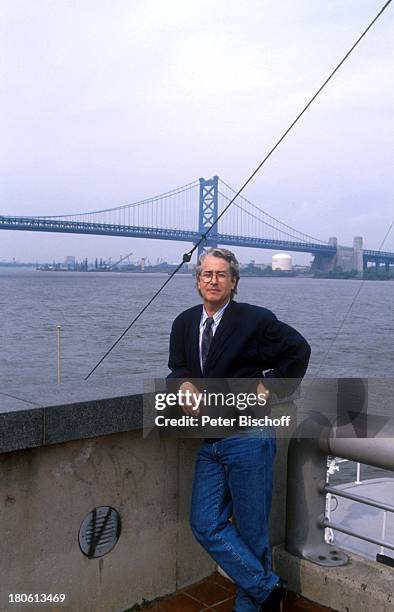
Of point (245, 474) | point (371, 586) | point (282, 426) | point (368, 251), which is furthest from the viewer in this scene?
→ point (368, 251)

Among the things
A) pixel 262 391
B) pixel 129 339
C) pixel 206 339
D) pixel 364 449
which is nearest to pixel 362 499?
pixel 364 449

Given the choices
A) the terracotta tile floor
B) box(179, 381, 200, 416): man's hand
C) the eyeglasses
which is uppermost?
the eyeglasses

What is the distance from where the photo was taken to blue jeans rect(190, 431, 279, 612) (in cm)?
285

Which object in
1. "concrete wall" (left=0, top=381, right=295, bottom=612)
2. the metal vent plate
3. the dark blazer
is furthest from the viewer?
the metal vent plate

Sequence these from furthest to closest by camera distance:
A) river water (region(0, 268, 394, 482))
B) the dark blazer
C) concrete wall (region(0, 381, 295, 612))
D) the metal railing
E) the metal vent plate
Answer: river water (region(0, 268, 394, 482)) < the metal railing < the metal vent plate < the dark blazer < concrete wall (region(0, 381, 295, 612))

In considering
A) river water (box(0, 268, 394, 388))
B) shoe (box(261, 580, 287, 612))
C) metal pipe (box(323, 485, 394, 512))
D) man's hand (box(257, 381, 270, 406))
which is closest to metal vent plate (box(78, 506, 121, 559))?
shoe (box(261, 580, 287, 612))

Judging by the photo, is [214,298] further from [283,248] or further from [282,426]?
[283,248]

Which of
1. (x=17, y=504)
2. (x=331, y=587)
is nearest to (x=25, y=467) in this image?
(x=17, y=504)

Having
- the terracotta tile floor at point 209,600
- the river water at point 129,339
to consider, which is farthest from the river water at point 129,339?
the terracotta tile floor at point 209,600

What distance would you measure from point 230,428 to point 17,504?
825mm

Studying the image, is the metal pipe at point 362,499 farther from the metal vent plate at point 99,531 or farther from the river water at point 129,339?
the river water at point 129,339

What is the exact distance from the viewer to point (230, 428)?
2.89 meters

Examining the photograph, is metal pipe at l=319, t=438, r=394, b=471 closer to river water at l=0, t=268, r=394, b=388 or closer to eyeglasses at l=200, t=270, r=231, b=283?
eyeglasses at l=200, t=270, r=231, b=283

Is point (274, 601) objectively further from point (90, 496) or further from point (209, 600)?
point (90, 496)
